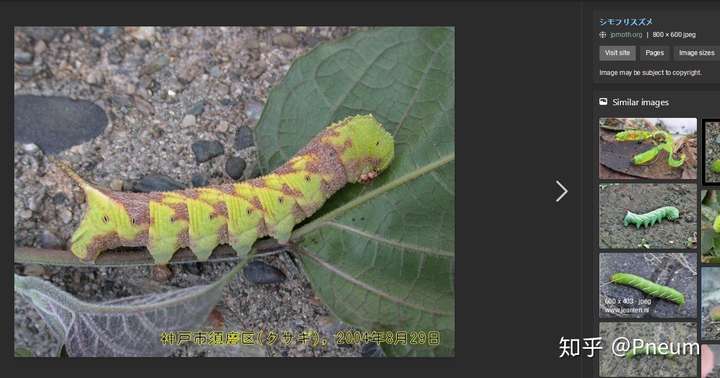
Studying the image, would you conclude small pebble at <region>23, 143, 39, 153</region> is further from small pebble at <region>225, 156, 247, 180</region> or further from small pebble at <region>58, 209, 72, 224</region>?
small pebble at <region>225, 156, 247, 180</region>

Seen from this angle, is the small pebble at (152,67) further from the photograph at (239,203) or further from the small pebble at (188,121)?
the small pebble at (188,121)

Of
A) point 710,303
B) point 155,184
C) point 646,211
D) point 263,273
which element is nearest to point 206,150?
point 155,184

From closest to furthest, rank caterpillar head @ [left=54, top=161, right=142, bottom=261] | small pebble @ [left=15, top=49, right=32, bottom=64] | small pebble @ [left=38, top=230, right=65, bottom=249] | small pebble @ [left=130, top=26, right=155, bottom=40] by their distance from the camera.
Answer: caterpillar head @ [left=54, top=161, right=142, bottom=261] → small pebble @ [left=38, top=230, right=65, bottom=249] → small pebble @ [left=15, top=49, right=32, bottom=64] → small pebble @ [left=130, top=26, right=155, bottom=40]

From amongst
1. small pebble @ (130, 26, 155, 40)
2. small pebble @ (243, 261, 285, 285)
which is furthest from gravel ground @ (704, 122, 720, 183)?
small pebble @ (130, 26, 155, 40)

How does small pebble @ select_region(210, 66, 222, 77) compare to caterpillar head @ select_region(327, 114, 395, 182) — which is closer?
caterpillar head @ select_region(327, 114, 395, 182)

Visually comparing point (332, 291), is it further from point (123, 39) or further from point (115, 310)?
point (123, 39)

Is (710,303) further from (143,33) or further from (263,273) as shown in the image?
(143,33)
